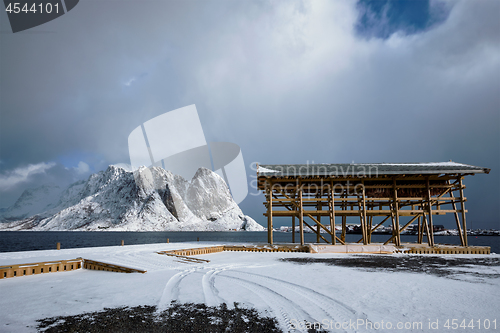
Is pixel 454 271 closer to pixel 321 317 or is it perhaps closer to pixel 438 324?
pixel 438 324

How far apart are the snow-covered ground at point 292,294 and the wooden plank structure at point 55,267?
1.47 feet

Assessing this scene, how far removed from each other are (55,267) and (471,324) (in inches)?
572

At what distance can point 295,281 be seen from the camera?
9375 mm

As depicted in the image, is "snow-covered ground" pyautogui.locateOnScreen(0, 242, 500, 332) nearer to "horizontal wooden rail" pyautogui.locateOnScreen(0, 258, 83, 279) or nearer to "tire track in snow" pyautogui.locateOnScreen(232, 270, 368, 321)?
"tire track in snow" pyautogui.locateOnScreen(232, 270, 368, 321)

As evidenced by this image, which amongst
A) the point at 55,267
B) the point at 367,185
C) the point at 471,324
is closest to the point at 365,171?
the point at 367,185

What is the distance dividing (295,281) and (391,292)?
9.82 ft

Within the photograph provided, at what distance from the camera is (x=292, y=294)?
24.9 ft

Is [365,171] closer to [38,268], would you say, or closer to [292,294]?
[292,294]

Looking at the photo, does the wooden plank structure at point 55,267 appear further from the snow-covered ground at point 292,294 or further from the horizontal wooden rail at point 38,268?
the snow-covered ground at point 292,294

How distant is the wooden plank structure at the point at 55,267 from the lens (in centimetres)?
1030

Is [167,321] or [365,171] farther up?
[365,171]

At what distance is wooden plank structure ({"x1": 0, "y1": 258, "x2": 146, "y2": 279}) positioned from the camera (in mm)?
10297

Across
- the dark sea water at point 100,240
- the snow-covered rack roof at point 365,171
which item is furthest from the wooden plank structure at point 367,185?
the dark sea water at point 100,240

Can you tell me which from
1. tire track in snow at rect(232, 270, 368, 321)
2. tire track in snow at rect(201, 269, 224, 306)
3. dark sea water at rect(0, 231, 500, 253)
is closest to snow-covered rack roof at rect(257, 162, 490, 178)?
tire track in snow at rect(201, 269, 224, 306)
